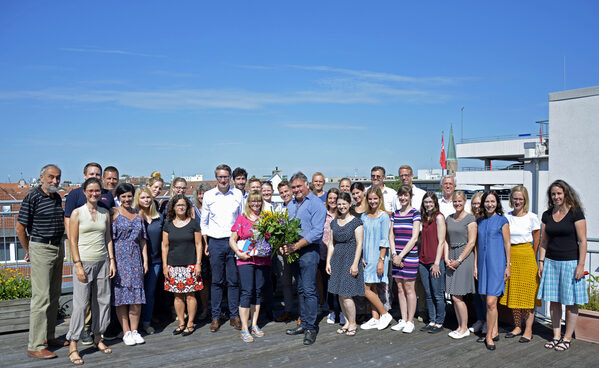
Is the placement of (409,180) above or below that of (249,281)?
above

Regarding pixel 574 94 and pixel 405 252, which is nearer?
pixel 405 252

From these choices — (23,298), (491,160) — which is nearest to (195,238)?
(23,298)

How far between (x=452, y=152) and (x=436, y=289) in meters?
117

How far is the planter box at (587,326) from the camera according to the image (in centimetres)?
521

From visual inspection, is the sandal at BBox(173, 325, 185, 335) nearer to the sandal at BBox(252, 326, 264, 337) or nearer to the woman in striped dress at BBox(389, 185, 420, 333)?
the sandal at BBox(252, 326, 264, 337)

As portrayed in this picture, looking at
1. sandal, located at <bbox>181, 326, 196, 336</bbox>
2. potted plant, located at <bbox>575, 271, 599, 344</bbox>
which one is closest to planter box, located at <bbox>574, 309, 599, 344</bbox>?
potted plant, located at <bbox>575, 271, 599, 344</bbox>

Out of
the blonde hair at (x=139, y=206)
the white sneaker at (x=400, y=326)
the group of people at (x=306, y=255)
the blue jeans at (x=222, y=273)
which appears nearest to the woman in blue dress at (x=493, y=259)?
the group of people at (x=306, y=255)

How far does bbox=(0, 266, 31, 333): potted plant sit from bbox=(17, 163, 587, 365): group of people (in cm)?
84

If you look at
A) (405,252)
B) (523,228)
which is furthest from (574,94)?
(405,252)

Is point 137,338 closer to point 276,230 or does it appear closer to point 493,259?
point 276,230

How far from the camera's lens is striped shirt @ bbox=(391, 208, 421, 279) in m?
5.73

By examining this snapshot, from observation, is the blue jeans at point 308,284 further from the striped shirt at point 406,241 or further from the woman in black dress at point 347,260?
the striped shirt at point 406,241

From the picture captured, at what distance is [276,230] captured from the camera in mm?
5336

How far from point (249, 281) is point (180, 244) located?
100cm
